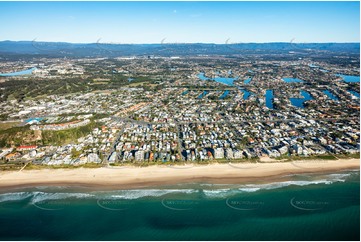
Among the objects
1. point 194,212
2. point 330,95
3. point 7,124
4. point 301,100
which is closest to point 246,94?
point 301,100

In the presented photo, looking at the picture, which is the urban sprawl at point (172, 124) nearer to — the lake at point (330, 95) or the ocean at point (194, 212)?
the lake at point (330, 95)

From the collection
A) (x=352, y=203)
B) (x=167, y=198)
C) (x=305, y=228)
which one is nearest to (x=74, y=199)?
(x=167, y=198)

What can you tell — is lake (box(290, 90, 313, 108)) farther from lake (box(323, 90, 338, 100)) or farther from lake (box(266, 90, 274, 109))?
lake (box(266, 90, 274, 109))

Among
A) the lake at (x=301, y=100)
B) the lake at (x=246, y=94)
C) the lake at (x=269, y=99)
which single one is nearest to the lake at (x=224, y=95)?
the lake at (x=246, y=94)

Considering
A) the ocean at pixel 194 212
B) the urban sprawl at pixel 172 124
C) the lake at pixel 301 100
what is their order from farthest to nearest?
the lake at pixel 301 100
the urban sprawl at pixel 172 124
the ocean at pixel 194 212

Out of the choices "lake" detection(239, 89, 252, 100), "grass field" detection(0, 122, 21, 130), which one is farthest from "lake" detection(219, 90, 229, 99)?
"grass field" detection(0, 122, 21, 130)

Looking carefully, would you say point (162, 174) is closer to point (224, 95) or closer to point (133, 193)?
point (133, 193)

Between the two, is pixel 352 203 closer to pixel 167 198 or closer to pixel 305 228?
pixel 305 228
